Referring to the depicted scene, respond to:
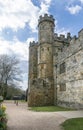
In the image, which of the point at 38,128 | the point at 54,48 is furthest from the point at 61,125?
the point at 54,48

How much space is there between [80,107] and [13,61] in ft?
103

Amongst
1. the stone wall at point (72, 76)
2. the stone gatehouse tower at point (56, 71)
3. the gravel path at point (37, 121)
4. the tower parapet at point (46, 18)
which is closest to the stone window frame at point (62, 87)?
the stone gatehouse tower at point (56, 71)

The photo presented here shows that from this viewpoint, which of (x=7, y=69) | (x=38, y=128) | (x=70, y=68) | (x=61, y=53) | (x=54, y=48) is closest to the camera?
(x=38, y=128)

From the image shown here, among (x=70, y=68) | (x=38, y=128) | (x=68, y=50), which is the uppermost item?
(x=68, y=50)

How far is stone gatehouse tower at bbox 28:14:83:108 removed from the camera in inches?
823

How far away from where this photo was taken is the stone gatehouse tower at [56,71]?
20.9m

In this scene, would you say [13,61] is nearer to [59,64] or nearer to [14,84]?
[14,84]

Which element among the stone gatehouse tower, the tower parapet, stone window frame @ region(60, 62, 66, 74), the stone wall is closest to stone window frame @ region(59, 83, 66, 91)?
the stone gatehouse tower

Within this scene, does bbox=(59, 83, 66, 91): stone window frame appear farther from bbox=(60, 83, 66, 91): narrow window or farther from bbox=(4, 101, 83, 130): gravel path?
bbox=(4, 101, 83, 130): gravel path

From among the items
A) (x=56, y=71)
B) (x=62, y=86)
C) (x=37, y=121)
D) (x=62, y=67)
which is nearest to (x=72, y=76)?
(x=62, y=86)

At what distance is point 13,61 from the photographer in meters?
49.0

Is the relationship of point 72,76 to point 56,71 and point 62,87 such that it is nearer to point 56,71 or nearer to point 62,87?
point 62,87

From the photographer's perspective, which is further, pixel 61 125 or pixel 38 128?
pixel 61 125

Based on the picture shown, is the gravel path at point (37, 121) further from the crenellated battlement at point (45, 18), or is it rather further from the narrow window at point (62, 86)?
the crenellated battlement at point (45, 18)
